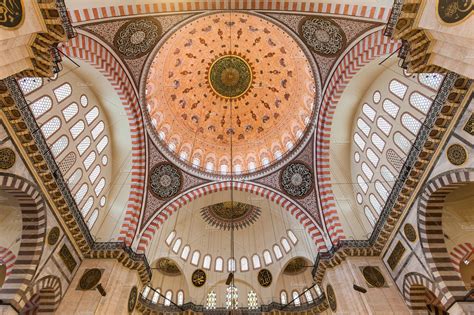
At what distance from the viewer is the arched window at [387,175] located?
9402 mm

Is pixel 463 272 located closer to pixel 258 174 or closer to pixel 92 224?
pixel 258 174

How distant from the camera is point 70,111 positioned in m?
9.34

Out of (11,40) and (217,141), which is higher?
(217,141)

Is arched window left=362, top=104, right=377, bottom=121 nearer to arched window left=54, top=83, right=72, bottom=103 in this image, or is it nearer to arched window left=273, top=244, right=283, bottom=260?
arched window left=273, top=244, right=283, bottom=260

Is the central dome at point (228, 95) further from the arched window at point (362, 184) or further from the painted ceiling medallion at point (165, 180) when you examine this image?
the arched window at point (362, 184)

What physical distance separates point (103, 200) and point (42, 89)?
4925 millimetres

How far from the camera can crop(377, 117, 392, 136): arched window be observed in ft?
31.2

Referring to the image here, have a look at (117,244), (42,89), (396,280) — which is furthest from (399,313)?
(42,89)

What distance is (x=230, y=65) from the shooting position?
49.5ft

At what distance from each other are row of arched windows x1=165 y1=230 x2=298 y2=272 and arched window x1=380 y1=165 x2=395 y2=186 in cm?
598

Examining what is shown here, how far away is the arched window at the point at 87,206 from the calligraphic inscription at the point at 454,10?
11351 mm

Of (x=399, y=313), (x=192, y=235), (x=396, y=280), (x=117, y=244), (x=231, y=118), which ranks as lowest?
(x=399, y=313)

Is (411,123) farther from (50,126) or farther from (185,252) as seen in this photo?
(185,252)

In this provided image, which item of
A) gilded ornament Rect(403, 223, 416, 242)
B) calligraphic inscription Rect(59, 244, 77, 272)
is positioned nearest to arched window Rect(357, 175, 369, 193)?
gilded ornament Rect(403, 223, 416, 242)
